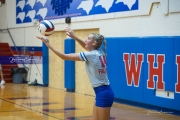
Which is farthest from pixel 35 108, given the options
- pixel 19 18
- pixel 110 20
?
pixel 19 18

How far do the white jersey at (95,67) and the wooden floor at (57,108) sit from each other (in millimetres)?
4267

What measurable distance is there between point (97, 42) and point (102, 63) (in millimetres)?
325

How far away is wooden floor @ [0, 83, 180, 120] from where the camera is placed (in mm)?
9781

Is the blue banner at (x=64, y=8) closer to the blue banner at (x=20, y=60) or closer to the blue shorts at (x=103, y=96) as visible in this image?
the blue banner at (x=20, y=60)

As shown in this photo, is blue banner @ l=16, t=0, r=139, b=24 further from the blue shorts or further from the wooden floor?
the blue shorts

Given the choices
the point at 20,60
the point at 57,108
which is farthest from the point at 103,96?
the point at 20,60

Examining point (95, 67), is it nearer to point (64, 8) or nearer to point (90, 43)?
point (90, 43)

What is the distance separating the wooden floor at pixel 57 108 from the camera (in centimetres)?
978

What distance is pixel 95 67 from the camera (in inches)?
214

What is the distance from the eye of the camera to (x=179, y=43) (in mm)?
10117

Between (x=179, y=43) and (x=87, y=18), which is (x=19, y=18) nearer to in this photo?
(x=87, y=18)

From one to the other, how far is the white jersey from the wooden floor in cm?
427

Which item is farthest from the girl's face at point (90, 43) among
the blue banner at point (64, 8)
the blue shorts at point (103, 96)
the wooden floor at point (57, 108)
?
the blue banner at point (64, 8)

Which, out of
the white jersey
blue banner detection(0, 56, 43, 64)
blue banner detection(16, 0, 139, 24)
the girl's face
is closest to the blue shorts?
the white jersey
